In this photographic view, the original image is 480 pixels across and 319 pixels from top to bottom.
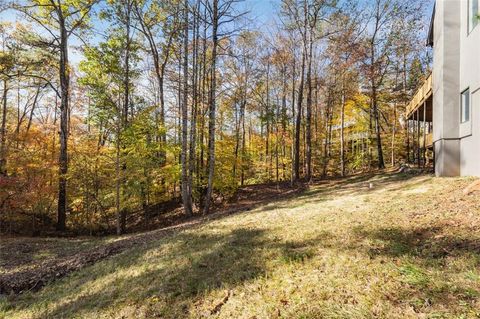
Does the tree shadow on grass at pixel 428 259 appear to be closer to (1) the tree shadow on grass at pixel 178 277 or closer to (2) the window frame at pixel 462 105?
(1) the tree shadow on grass at pixel 178 277

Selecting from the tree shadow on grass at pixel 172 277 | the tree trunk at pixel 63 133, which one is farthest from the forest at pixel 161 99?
the tree shadow on grass at pixel 172 277

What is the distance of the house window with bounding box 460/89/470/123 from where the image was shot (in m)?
8.87

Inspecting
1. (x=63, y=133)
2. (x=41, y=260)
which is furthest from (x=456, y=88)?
(x=63, y=133)

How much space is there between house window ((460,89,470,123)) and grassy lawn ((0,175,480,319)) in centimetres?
410

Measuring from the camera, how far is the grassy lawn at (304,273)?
9.14ft

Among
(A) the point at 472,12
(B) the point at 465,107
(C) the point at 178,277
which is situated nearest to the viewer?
(C) the point at 178,277

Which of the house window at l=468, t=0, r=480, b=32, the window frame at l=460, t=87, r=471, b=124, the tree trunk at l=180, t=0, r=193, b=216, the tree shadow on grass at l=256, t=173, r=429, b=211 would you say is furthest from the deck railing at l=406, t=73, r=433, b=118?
the tree trunk at l=180, t=0, r=193, b=216

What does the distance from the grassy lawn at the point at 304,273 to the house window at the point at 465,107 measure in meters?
4.10

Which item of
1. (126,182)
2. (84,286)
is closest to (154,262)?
(84,286)

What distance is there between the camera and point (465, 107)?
29.6ft

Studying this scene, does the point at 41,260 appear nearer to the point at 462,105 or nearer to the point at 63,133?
the point at 63,133

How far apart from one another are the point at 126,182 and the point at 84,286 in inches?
262

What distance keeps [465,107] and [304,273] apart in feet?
29.8

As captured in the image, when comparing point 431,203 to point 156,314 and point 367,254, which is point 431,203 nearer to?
point 367,254
